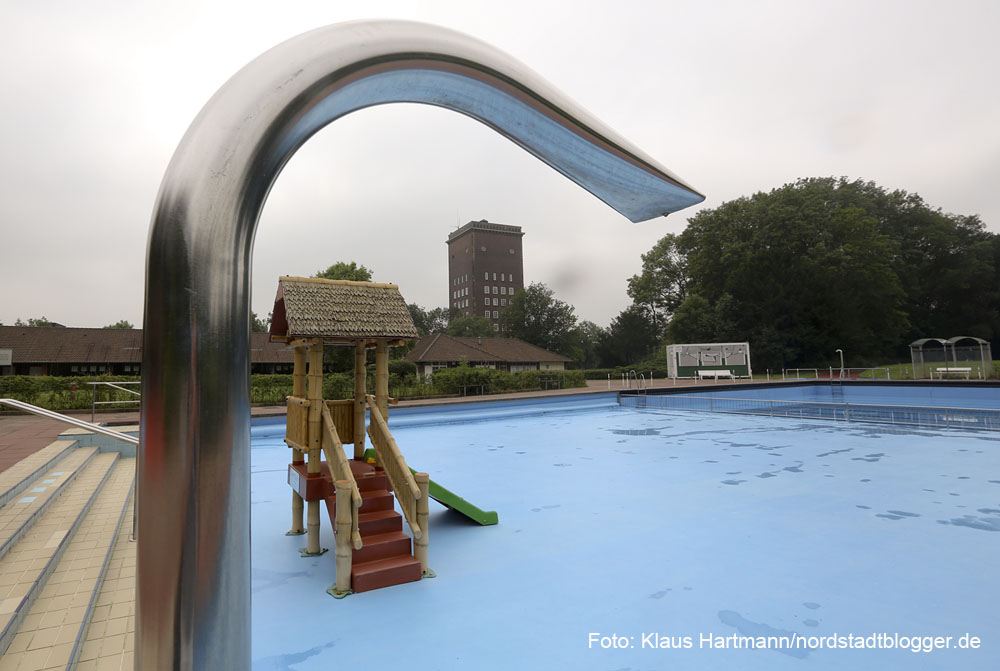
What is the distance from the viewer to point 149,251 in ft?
1.66

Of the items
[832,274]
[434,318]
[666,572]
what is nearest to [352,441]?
[666,572]

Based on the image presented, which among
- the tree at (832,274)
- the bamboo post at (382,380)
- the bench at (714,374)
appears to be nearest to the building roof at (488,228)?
the tree at (832,274)

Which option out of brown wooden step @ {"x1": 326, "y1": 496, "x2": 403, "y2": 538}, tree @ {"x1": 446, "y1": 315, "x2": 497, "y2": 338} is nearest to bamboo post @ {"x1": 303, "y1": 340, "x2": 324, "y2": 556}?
brown wooden step @ {"x1": 326, "y1": 496, "x2": 403, "y2": 538}

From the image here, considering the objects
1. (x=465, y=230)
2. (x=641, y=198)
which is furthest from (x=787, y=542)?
(x=465, y=230)

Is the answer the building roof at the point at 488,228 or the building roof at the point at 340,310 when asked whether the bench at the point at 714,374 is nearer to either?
the building roof at the point at 340,310


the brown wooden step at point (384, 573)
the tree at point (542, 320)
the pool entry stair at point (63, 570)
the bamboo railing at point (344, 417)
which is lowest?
the brown wooden step at point (384, 573)

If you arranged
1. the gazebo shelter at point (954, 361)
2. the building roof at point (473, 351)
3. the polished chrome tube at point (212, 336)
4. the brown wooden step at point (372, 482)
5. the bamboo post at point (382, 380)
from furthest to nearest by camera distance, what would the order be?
the building roof at point (473, 351) < the gazebo shelter at point (954, 361) < the bamboo post at point (382, 380) < the brown wooden step at point (372, 482) < the polished chrome tube at point (212, 336)

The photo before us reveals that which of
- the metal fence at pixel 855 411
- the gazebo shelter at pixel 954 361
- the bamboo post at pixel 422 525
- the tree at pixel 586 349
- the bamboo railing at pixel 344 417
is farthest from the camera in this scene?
the tree at pixel 586 349

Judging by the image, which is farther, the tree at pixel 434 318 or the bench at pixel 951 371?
the tree at pixel 434 318

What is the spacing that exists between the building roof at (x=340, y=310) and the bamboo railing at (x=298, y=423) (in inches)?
30.4

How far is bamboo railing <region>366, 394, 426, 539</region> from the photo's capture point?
4.86 meters

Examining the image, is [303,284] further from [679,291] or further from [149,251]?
[679,291]

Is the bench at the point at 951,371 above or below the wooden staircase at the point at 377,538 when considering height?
above

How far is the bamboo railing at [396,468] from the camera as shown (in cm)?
486
